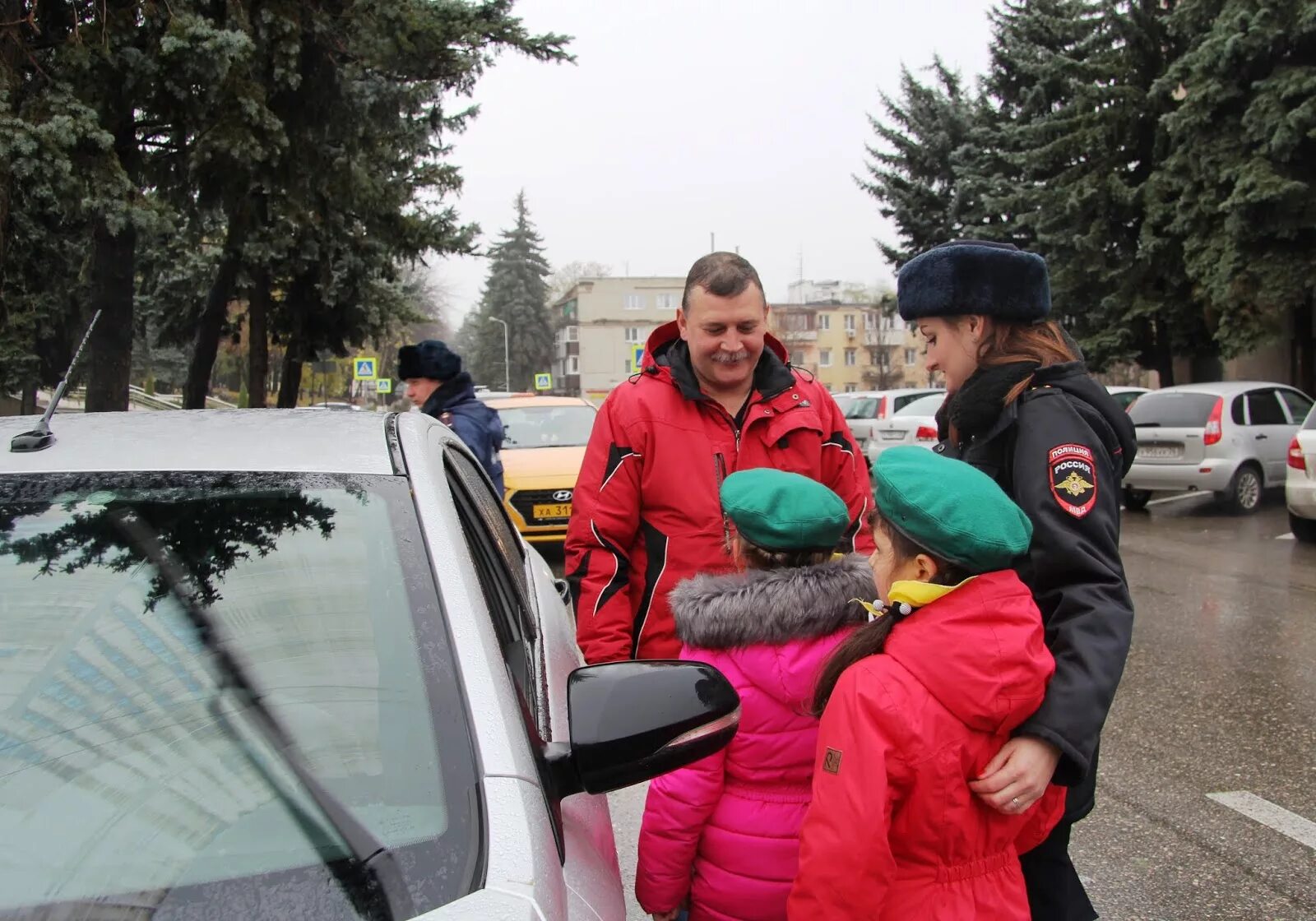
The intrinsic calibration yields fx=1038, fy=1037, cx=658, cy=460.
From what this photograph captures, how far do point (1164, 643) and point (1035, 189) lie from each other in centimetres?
A: 1691

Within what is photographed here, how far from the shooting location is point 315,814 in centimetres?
138

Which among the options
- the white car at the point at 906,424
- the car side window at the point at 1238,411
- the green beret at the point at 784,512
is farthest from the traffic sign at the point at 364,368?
the green beret at the point at 784,512

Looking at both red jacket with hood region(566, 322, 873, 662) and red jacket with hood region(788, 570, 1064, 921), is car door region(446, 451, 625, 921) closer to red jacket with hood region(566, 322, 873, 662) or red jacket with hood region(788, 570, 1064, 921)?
red jacket with hood region(566, 322, 873, 662)

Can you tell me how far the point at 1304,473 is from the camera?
1001 cm

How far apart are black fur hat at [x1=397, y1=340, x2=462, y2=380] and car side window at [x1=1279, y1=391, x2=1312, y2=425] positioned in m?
11.6

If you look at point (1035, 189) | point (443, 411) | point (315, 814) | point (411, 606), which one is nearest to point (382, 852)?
point (315, 814)

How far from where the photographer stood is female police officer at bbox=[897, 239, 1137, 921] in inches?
70.0

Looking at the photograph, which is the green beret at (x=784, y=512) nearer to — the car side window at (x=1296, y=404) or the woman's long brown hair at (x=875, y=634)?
the woman's long brown hair at (x=875, y=634)

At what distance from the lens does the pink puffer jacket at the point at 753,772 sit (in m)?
2.02

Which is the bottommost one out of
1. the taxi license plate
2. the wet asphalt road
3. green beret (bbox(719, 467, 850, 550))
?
the wet asphalt road

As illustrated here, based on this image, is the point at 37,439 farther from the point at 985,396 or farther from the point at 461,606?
the point at 985,396

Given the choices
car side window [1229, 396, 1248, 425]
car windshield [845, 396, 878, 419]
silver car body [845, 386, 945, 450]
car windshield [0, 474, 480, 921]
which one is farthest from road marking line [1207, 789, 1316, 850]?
car windshield [845, 396, 878, 419]

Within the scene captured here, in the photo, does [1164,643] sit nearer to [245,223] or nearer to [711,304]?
[711,304]

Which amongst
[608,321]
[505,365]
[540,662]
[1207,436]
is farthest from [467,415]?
[608,321]
